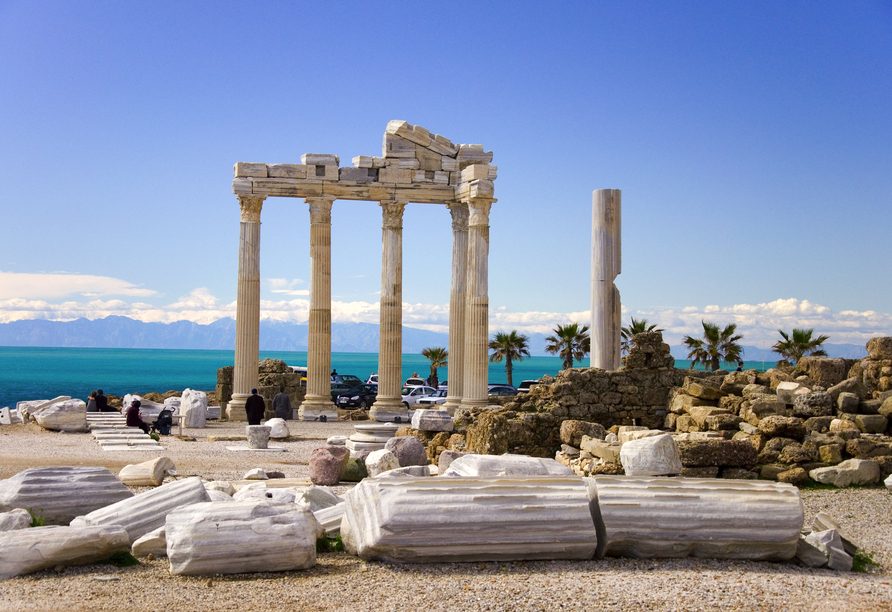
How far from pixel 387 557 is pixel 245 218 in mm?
23158

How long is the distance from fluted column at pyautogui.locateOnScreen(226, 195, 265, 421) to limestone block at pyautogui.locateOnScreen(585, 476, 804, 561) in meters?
22.8

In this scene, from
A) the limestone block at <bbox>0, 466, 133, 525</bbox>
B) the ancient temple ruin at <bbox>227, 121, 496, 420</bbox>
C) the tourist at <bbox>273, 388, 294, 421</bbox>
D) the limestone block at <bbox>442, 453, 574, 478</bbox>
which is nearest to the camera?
the limestone block at <bbox>0, 466, 133, 525</bbox>

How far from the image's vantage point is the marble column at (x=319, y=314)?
30.2 meters

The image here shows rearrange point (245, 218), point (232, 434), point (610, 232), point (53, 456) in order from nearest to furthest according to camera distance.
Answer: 1. point (53, 456)
2. point (610, 232)
3. point (232, 434)
4. point (245, 218)

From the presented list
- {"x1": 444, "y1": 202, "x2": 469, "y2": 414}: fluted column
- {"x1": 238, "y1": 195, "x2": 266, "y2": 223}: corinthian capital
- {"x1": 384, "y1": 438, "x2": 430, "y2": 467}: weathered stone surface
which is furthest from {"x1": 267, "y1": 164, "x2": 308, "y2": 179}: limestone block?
{"x1": 384, "y1": 438, "x2": 430, "y2": 467}: weathered stone surface

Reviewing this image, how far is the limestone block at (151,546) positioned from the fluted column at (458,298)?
73.0ft

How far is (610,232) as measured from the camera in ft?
72.1

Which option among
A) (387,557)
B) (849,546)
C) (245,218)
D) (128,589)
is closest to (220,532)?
(128,589)

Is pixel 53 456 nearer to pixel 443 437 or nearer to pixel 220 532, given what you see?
pixel 443 437

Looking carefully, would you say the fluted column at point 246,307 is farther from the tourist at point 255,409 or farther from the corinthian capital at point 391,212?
the tourist at point 255,409

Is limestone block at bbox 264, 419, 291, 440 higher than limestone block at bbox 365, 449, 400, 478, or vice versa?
limestone block at bbox 365, 449, 400, 478

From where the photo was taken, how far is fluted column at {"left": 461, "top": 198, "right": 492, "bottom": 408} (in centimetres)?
2944

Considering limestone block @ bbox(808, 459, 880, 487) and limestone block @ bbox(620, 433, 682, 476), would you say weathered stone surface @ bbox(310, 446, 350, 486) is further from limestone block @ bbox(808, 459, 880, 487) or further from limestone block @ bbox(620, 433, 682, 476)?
limestone block @ bbox(808, 459, 880, 487)

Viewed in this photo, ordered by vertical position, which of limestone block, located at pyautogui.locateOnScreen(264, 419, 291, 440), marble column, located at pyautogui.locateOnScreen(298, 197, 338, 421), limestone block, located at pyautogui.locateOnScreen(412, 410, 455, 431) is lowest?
limestone block, located at pyautogui.locateOnScreen(264, 419, 291, 440)
